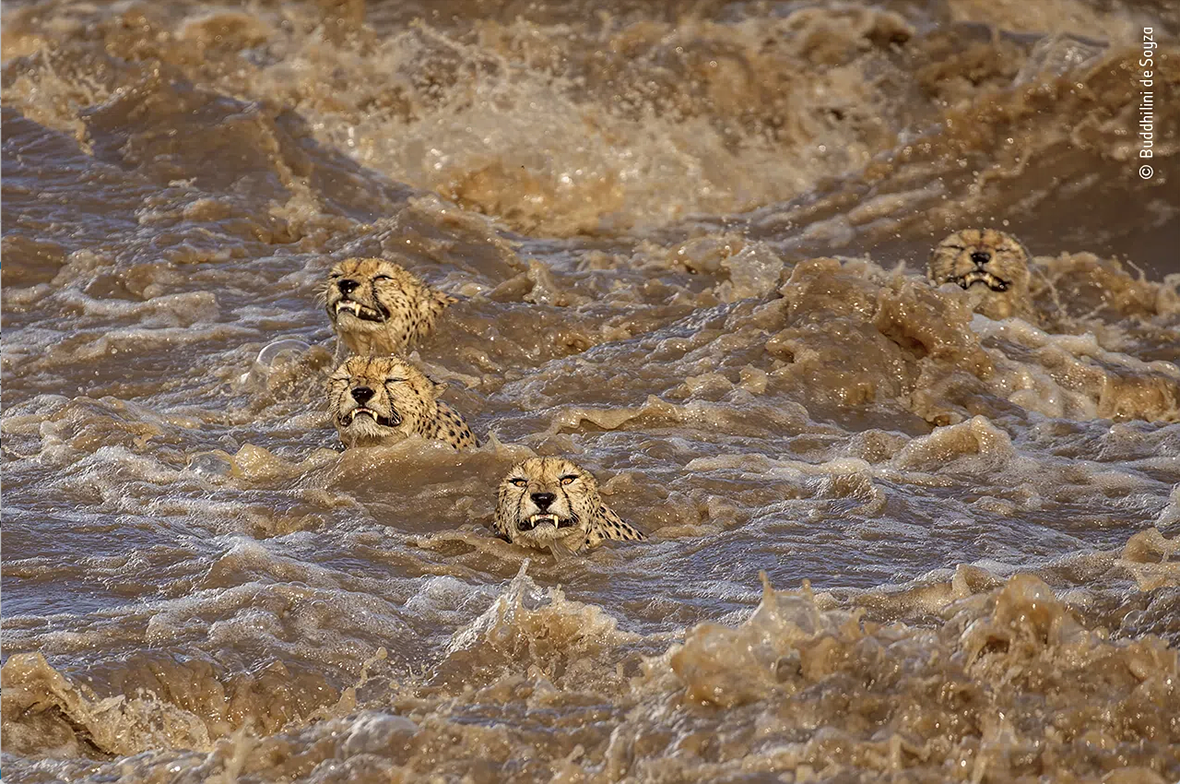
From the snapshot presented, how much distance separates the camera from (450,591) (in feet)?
21.3

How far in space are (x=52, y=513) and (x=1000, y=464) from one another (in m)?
Result: 4.29

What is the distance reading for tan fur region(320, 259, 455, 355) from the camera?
9.13m

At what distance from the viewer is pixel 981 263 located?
10695 mm

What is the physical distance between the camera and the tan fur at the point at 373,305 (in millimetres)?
9133

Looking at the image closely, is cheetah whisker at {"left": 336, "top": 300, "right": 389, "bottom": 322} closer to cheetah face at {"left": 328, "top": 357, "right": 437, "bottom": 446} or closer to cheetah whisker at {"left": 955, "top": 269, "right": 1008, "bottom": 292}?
cheetah face at {"left": 328, "top": 357, "right": 437, "bottom": 446}

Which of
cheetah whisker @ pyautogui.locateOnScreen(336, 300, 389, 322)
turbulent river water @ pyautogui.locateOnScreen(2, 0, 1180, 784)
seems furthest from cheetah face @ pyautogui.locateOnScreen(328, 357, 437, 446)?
cheetah whisker @ pyautogui.locateOnScreen(336, 300, 389, 322)

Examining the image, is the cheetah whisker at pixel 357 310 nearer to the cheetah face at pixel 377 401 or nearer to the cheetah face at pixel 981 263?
the cheetah face at pixel 377 401

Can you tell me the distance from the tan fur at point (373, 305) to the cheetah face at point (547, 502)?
2.36 m

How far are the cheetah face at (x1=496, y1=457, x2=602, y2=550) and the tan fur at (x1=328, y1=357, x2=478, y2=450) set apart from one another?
996 millimetres

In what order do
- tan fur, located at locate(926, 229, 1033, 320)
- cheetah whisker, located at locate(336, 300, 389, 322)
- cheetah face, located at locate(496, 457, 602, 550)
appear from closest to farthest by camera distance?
cheetah face, located at locate(496, 457, 602, 550) → cheetah whisker, located at locate(336, 300, 389, 322) → tan fur, located at locate(926, 229, 1033, 320)

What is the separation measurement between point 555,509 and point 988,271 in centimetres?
477

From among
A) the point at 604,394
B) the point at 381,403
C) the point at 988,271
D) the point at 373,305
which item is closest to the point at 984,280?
the point at 988,271

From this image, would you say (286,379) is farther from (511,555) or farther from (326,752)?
(326,752)

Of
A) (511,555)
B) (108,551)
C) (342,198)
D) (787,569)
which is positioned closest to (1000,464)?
(787,569)
